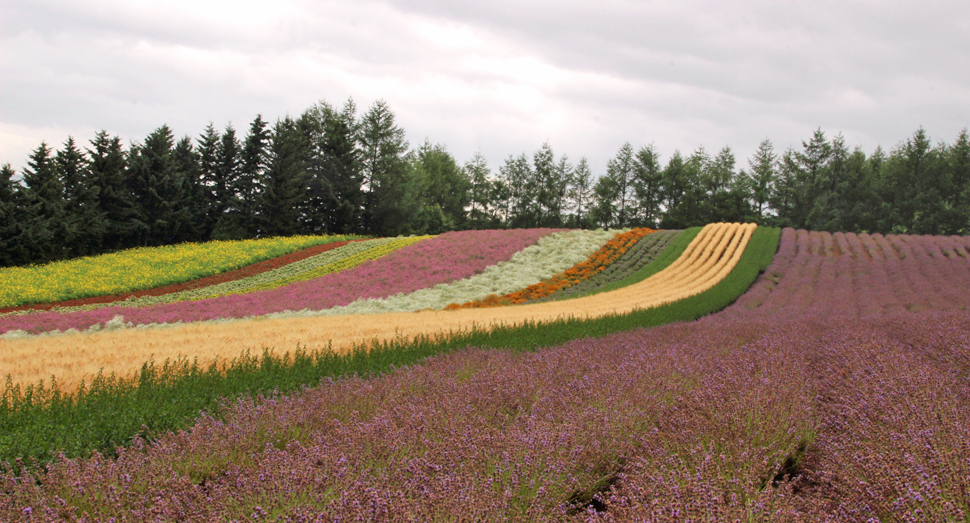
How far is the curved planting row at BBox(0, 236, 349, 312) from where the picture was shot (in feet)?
68.9

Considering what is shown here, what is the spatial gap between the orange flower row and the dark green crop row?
8400 mm

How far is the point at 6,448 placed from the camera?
153 inches

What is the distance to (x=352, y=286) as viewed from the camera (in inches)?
858

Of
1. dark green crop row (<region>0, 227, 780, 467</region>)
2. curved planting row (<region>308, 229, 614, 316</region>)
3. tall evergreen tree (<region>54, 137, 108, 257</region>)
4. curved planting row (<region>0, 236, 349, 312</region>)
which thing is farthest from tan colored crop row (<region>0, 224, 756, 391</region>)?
tall evergreen tree (<region>54, 137, 108, 257</region>)

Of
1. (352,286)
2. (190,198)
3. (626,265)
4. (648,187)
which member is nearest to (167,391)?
(352,286)

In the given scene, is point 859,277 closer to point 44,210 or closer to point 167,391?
point 167,391

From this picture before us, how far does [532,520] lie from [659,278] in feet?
69.3

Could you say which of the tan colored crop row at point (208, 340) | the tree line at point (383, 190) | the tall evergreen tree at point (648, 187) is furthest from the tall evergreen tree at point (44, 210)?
the tall evergreen tree at point (648, 187)

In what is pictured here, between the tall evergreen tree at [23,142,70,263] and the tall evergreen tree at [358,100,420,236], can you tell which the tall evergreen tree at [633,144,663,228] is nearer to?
the tall evergreen tree at [358,100,420,236]

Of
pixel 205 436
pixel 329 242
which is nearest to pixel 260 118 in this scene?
pixel 329 242

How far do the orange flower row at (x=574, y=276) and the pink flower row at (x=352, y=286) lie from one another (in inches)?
134

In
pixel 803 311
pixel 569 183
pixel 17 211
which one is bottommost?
pixel 803 311

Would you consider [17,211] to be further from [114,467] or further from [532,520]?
[532,520]

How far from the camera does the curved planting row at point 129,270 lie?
21000mm
